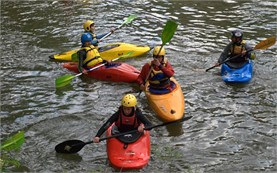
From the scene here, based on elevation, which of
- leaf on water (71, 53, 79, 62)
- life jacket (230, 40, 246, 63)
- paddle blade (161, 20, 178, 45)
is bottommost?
leaf on water (71, 53, 79, 62)

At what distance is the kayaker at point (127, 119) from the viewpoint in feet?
20.9

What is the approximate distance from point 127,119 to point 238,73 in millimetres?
3584

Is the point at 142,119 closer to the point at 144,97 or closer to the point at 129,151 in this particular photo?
the point at 129,151

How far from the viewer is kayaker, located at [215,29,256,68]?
927 centimetres

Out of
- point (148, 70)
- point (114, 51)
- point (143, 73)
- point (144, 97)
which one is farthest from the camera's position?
point (114, 51)

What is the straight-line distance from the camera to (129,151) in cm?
615

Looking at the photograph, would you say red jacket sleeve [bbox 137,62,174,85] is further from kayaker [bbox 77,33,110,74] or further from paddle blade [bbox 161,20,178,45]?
kayaker [bbox 77,33,110,74]

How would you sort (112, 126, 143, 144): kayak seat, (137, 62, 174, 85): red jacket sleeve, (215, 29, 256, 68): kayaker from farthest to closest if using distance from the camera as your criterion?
(215, 29, 256, 68): kayaker < (137, 62, 174, 85): red jacket sleeve < (112, 126, 143, 144): kayak seat

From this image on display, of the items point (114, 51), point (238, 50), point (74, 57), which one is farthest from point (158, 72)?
point (114, 51)

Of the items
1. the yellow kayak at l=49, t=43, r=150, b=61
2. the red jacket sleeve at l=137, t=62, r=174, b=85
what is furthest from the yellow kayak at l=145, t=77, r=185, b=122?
the yellow kayak at l=49, t=43, r=150, b=61

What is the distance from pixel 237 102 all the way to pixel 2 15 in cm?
1079

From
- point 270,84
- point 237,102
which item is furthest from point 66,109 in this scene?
point 270,84

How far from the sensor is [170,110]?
7.43m

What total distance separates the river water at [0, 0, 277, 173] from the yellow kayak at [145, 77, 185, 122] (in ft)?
0.61
